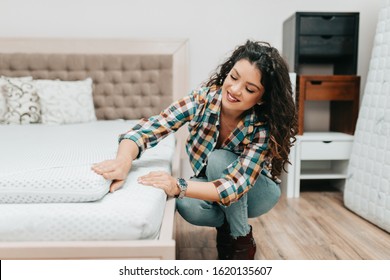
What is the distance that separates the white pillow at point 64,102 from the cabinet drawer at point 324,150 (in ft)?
4.48

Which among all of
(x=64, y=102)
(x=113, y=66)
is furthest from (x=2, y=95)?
(x=113, y=66)

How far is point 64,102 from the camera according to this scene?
251 cm

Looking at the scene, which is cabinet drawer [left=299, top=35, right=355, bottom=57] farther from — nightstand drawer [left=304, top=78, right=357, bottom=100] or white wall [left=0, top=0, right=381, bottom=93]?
white wall [left=0, top=0, right=381, bottom=93]

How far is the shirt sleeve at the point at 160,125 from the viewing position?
1.33 m

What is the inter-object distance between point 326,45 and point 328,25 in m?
0.12

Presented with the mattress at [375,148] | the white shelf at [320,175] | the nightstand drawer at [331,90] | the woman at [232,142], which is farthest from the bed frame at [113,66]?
the woman at [232,142]

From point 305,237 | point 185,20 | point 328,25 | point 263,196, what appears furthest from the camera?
point 185,20

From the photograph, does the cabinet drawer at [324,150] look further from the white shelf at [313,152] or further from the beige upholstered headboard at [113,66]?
the beige upholstered headboard at [113,66]

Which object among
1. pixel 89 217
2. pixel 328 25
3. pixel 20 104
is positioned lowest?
pixel 89 217

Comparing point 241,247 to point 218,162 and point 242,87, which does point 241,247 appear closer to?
point 218,162

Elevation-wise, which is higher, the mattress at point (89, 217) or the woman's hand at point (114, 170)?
the woman's hand at point (114, 170)

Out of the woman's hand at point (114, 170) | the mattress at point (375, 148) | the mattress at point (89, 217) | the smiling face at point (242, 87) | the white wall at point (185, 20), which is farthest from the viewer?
the white wall at point (185, 20)

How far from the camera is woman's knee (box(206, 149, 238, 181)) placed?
4.72 feet

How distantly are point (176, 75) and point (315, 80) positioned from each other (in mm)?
904
